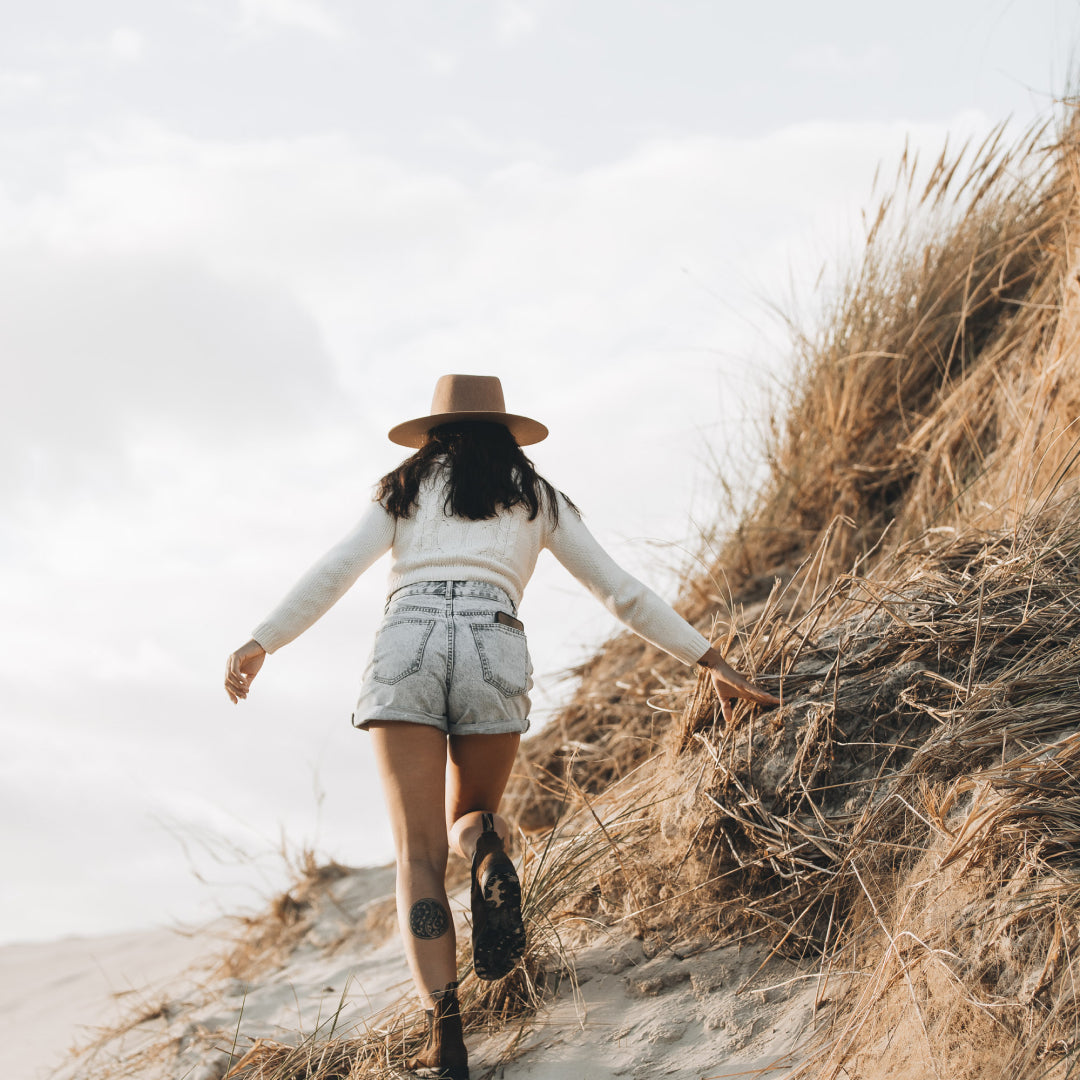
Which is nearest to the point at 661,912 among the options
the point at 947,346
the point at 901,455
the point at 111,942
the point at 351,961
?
the point at 351,961

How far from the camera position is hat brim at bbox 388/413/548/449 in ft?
Answer: 10.8

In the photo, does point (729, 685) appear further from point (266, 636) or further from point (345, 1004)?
point (345, 1004)

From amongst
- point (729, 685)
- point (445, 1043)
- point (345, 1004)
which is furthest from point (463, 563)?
point (345, 1004)

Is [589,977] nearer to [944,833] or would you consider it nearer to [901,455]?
[944,833]

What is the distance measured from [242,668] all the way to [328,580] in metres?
0.34

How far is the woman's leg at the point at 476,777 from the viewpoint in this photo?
297 cm

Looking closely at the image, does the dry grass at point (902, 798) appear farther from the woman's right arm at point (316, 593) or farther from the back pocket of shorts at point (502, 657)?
the woman's right arm at point (316, 593)

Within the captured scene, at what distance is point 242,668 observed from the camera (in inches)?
118

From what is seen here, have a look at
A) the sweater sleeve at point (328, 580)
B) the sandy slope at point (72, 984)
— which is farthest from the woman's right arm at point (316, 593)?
the sandy slope at point (72, 984)

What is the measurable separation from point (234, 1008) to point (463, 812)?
2.32 m

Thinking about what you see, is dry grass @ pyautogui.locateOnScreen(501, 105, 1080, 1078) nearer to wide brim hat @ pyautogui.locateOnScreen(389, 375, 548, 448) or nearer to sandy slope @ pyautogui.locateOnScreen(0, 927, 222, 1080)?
wide brim hat @ pyautogui.locateOnScreen(389, 375, 548, 448)

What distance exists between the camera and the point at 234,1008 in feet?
15.2

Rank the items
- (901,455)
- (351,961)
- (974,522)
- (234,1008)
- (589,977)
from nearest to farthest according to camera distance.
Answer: (589,977), (974,522), (234,1008), (351,961), (901,455)

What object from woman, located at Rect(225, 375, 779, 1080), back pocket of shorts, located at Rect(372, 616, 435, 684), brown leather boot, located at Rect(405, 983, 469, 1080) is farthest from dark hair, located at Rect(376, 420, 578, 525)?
brown leather boot, located at Rect(405, 983, 469, 1080)
